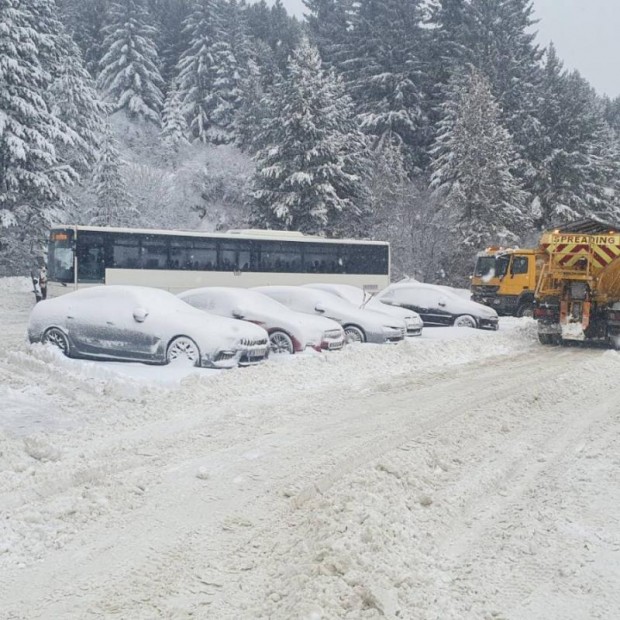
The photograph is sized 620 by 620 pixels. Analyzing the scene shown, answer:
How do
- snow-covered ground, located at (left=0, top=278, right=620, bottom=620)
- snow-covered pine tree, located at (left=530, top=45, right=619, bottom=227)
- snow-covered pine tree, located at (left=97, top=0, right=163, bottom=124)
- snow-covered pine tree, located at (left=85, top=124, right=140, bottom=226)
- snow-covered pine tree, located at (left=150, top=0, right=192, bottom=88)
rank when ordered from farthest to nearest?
snow-covered pine tree, located at (left=150, top=0, right=192, bottom=88), snow-covered pine tree, located at (left=97, top=0, right=163, bottom=124), snow-covered pine tree, located at (left=530, top=45, right=619, bottom=227), snow-covered pine tree, located at (left=85, top=124, right=140, bottom=226), snow-covered ground, located at (left=0, top=278, right=620, bottom=620)

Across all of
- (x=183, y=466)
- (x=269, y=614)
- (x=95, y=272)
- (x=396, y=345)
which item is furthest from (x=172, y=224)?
(x=269, y=614)

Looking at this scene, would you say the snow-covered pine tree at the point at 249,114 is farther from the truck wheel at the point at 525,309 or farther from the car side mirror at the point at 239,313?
the car side mirror at the point at 239,313

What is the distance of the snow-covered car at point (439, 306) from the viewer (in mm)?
19953

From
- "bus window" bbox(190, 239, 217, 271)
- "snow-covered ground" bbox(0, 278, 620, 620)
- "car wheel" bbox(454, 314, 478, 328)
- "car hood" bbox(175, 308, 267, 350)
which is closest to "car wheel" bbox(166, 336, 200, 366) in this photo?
"car hood" bbox(175, 308, 267, 350)

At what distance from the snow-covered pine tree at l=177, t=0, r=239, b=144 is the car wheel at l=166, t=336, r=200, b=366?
1749 inches

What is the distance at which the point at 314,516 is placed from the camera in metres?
4.87

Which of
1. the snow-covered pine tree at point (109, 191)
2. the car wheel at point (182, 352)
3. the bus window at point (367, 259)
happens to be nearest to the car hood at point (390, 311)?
the car wheel at point (182, 352)

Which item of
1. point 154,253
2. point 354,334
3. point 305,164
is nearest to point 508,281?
point 354,334

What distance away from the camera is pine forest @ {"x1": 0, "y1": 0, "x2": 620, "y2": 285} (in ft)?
101

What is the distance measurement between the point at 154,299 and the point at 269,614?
359 inches

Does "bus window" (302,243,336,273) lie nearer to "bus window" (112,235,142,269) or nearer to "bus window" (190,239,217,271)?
"bus window" (190,239,217,271)

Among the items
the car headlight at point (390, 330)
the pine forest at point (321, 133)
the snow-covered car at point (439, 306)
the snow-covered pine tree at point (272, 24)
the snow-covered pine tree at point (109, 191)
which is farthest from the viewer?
the snow-covered pine tree at point (272, 24)

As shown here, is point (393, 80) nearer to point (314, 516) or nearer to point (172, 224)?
point (172, 224)

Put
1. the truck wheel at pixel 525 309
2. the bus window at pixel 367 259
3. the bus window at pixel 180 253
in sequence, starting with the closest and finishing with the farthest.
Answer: the bus window at pixel 180 253 < the truck wheel at pixel 525 309 < the bus window at pixel 367 259
